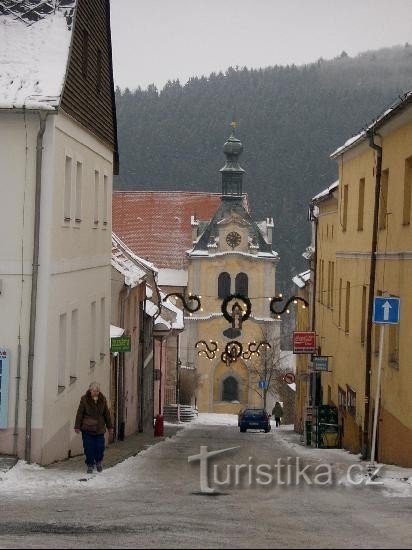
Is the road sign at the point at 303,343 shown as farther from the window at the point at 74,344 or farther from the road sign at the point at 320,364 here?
the window at the point at 74,344

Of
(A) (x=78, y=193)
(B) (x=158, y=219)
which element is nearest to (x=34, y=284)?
(A) (x=78, y=193)

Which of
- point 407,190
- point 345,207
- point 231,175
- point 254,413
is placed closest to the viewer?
point 407,190

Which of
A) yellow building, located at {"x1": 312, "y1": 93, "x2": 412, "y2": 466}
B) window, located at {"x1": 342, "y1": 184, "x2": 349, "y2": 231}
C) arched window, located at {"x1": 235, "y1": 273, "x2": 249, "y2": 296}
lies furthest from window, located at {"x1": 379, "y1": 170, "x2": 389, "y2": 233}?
arched window, located at {"x1": 235, "y1": 273, "x2": 249, "y2": 296}

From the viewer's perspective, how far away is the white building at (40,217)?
17.4 metres

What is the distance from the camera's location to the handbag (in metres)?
16.3

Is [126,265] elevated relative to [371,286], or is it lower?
elevated

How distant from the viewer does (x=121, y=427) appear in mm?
31406

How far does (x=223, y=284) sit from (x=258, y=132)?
79.8 m

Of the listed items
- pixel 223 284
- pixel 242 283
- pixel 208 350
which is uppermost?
pixel 242 283

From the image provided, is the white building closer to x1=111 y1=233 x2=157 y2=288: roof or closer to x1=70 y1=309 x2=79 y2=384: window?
x1=70 y1=309 x2=79 y2=384: window

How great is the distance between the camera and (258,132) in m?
160

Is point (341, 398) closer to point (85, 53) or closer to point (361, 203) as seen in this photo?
point (361, 203)

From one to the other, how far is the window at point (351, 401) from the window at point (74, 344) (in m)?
7.41

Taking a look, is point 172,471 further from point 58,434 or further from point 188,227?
point 188,227
